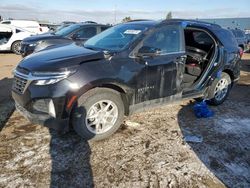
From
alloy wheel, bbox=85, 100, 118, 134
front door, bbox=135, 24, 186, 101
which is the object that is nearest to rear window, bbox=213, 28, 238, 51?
front door, bbox=135, 24, 186, 101

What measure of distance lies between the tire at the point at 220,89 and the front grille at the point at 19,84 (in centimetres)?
367

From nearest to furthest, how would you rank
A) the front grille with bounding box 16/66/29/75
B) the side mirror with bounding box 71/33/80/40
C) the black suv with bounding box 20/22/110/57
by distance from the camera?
the front grille with bounding box 16/66/29/75
the black suv with bounding box 20/22/110/57
the side mirror with bounding box 71/33/80/40

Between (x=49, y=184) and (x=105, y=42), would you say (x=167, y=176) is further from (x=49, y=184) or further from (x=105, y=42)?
(x=105, y=42)

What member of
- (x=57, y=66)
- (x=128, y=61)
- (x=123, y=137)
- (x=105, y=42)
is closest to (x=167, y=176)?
(x=123, y=137)

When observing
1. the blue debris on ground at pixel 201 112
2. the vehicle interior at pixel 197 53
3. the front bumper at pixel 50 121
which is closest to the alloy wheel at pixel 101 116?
the front bumper at pixel 50 121

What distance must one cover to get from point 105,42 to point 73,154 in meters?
2.02

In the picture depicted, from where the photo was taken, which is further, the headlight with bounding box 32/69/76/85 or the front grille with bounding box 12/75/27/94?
the front grille with bounding box 12/75/27/94

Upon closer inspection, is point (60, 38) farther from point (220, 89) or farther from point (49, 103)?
point (49, 103)

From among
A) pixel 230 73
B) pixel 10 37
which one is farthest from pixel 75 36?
pixel 230 73

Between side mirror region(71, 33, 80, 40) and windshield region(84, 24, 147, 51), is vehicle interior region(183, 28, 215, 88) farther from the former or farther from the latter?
side mirror region(71, 33, 80, 40)

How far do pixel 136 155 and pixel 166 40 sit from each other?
6.72 feet

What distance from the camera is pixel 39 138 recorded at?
13.3ft

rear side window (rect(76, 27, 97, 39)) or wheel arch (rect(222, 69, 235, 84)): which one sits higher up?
rear side window (rect(76, 27, 97, 39))

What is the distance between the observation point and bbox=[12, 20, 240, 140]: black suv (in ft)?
11.5
